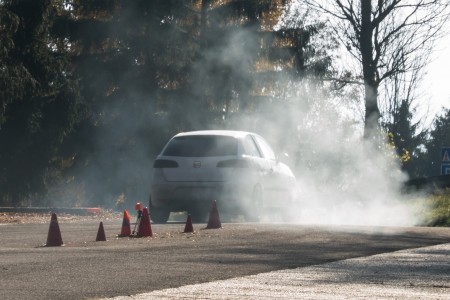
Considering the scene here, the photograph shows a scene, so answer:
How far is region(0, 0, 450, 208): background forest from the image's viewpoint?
1481 inches

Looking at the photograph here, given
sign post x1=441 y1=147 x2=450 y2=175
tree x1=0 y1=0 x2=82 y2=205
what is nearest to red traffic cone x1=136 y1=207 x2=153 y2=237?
tree x1=0 y1=0 x2=82 y2=205

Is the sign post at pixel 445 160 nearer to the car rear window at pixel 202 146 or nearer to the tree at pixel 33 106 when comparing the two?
the tree at pixel 33 106

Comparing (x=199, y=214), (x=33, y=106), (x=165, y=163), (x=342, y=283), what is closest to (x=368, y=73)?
(x=33, y=106)

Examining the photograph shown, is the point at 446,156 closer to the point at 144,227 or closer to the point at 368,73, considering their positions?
the point at 368,73

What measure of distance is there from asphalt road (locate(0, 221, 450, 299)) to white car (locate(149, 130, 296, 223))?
2.21 metres

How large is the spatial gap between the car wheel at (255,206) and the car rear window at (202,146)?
0.81 metres

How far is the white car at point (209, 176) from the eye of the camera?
21344 mm

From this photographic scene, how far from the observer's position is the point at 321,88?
49.1 metres

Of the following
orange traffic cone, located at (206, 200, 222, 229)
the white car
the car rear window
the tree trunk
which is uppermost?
the tree trunk

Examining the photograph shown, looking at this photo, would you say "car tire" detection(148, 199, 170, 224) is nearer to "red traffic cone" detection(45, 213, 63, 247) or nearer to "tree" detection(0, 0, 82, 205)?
"red traffic cone" detection(45, 213, 63, 247)

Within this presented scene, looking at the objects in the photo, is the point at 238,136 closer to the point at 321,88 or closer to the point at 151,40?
the point at 151,40

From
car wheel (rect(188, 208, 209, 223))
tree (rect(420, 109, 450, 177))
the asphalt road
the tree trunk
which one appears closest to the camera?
the asphalt road

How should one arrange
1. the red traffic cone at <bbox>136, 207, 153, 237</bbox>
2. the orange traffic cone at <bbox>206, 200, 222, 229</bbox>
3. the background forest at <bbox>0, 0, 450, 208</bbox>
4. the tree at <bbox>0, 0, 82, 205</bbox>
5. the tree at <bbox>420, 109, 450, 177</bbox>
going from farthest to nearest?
the tree at <bbox>420, 109, 450, 177</bbox> → the background forest at <bbox>0, 0, 450, 208</bbox> → the tree at <bbox>0, 0, 82, 205</bbox> → the orange traffic cone at <bbox>206, 200, 222, 229</bbox> → the red traffic cone at <bbox>136, 207, 153, 237</bbox>

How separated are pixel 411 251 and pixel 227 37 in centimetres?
2837
